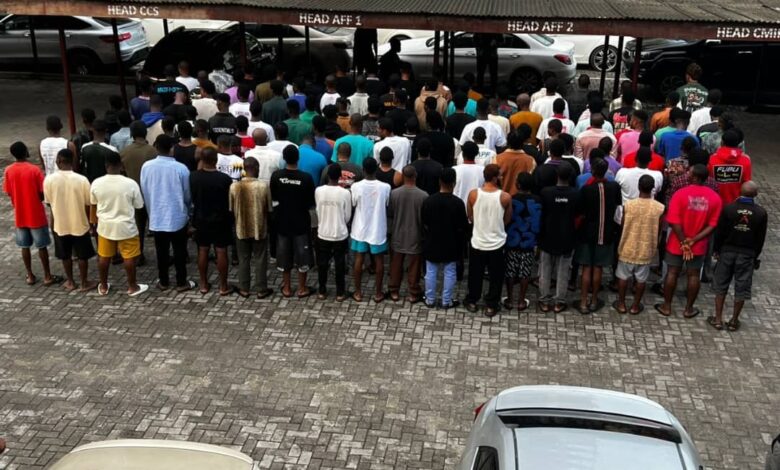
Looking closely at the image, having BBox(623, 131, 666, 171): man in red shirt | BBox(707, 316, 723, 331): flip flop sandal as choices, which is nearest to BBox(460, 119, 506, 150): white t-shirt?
BBox(623, 131, 666, 171): man in red shirt

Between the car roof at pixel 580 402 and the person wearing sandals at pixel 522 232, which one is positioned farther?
the person wearing sandals at pixel 522 232

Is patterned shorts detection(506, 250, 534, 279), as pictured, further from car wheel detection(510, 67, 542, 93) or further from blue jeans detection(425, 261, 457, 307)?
car wheel detection(510, 67, 542, 93)

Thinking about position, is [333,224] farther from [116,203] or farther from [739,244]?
[739,244]

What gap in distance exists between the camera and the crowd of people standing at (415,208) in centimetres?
901

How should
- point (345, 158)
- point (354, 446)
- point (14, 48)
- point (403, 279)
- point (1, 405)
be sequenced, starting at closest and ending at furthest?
point (354, 446) < point (1, 405) < point (345, 158) < point (403, 279) < point (14, 48)

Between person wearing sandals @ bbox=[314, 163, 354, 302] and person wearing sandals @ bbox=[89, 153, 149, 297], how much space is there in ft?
6.78

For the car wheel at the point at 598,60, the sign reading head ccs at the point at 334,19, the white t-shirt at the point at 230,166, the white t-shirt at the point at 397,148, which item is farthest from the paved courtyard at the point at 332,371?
the car wheel at the point at 598,60

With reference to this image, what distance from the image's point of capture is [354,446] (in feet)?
23.2

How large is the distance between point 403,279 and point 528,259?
182 cm

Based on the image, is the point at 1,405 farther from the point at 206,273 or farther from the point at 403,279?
the point at 403,279

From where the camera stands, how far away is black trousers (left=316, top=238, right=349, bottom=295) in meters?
9.49

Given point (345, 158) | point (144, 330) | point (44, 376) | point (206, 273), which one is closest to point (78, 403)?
point (44, 376)

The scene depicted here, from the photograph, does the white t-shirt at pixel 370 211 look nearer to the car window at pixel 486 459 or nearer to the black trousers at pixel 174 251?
the black trousers at pixel 174 251

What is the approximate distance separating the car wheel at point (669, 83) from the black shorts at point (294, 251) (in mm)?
11342
